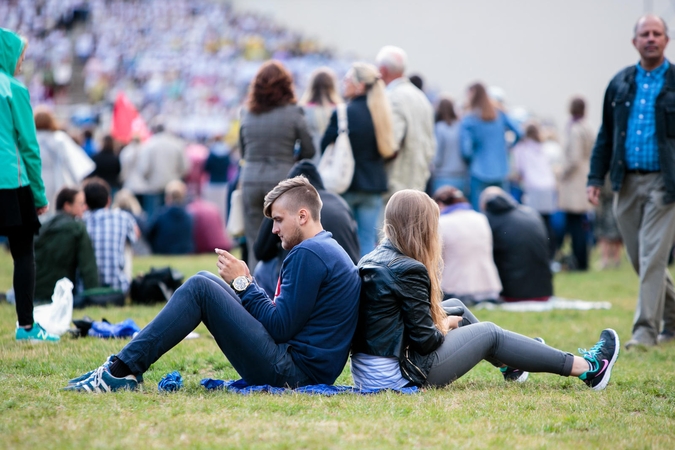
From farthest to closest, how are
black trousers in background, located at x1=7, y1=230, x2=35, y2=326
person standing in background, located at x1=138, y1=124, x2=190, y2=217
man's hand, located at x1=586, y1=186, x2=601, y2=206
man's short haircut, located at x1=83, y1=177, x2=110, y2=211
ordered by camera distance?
person standing in background, located at x1=138, y1=124, x2=190, y2=217 → man's short haircut, located at x1=83, y1=177, x2=110, y2=211 → man's hand, located at x1=586, y1=186, x2=601, y2=206 → black trousers in background, located at x1=7, y1=230, x2=35, y2=326

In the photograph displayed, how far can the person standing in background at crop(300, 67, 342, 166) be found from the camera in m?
8.62

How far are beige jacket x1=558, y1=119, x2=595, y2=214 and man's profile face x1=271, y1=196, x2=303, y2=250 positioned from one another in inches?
340

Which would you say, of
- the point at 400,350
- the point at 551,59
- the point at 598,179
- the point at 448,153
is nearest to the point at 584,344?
the point at 598,179

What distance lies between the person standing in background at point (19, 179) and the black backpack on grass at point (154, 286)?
2463 millimetres

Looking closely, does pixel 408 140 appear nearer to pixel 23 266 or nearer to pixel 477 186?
pixel 477 186

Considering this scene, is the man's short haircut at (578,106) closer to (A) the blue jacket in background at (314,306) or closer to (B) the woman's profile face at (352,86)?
(B) the woman's profile face at (352,86)

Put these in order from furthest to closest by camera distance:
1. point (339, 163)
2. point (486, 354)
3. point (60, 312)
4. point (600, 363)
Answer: point (339, 163) → point (60, 312) → point (600, 363) → point (486, 354)

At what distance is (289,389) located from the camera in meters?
4.46

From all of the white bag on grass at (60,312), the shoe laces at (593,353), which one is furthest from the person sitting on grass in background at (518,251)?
the white bag on grass at (60,312)

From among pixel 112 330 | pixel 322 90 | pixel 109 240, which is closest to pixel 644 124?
pixel 322 90

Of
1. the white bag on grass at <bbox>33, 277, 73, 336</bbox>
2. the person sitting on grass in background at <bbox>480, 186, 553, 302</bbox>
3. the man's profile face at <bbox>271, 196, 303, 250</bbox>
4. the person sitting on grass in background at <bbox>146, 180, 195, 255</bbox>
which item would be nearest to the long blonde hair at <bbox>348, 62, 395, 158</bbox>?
the person sitting on grass in background at <bbox>480, 186, 553, 302</bbox>

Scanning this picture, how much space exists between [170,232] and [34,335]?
8191 mm

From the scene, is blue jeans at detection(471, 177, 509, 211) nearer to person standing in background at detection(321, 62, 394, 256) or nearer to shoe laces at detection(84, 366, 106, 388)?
person standing in background at detection(321, 62, 394, 256)

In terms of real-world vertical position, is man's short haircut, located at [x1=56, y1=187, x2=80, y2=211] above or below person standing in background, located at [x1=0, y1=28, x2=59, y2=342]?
below
